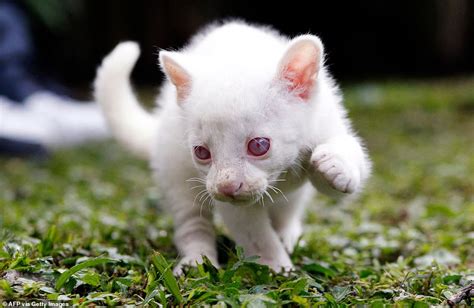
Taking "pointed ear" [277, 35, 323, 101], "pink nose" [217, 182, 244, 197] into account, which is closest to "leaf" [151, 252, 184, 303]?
"pink nose" [217, 182, 244, 197]

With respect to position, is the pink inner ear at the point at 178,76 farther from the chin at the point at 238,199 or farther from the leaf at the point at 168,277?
the leaf at the point at 168,277

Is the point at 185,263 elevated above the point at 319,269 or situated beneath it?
elevated above

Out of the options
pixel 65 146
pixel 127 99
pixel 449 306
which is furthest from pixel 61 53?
A: pixel 449 306

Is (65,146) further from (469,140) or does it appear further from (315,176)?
(315,176)

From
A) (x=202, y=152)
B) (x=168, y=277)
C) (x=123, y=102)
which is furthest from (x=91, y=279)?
(x=123, y=102)

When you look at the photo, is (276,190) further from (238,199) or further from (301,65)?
(301,65)

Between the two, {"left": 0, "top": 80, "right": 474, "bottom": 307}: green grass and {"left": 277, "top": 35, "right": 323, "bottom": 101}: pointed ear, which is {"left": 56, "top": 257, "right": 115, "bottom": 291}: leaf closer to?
{"left": 0, "top": 80, "right": 474, "bottom": 307}: green grass

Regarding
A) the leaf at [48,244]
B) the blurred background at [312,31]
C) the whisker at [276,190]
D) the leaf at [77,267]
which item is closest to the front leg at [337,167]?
the whisker at [276,190]
